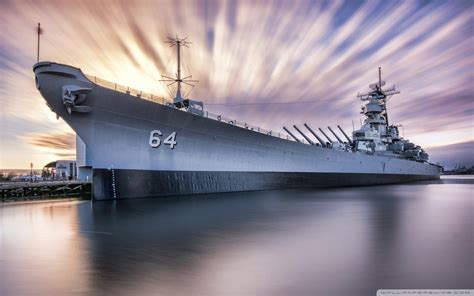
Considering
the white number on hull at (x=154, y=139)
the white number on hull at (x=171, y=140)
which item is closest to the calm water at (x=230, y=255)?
the white number on hull at (x=154, y=139)

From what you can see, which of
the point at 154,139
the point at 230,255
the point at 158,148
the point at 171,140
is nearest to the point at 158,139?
the point at 154,139

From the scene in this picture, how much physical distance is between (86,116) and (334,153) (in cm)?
1804

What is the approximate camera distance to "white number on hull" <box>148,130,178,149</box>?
12.8 metres

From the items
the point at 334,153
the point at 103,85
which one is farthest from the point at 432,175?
the point at 103,85

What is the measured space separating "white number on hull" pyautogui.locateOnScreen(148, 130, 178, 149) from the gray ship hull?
0.10m

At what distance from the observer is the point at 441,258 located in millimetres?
4684

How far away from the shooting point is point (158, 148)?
1295cm

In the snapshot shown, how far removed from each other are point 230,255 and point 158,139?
8.99 metres

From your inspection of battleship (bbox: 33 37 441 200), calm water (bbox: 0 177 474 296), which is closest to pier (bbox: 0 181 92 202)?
battleship (bbox: 33 37 441 200)

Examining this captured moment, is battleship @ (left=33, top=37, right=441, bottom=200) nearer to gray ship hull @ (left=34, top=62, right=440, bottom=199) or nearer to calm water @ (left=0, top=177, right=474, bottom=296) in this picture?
gray ship hull @ (left=34, top=62, right=440, bottom=199)

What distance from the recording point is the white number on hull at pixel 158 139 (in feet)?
41.9

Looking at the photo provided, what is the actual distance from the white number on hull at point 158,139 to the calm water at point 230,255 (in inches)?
183

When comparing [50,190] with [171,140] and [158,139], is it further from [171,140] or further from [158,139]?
[171,140]

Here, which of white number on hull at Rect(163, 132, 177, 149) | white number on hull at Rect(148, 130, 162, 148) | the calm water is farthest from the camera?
white number on hull at Rect(163, 132, 177, 149)
